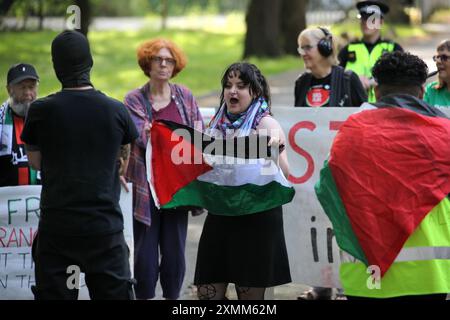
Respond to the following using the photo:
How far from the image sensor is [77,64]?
472cm

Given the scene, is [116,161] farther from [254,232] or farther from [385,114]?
[385,114]

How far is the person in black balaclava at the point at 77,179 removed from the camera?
15.2 ft

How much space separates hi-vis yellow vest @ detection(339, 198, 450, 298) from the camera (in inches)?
176

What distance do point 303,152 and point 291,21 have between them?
21668 mm

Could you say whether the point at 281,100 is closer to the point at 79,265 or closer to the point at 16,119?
the point at 16,119

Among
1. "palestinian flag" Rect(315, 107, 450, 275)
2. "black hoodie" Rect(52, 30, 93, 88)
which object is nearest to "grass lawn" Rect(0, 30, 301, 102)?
"black hoodie" Rect(52, 30, 93, 88)

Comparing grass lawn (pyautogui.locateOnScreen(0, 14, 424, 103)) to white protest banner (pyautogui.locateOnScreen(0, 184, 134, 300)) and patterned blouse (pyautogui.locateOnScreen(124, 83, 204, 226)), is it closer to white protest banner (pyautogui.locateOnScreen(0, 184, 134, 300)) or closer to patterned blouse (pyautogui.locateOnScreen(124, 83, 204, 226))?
patterned blouse (pyautogui.locateOnScreen(124, 83, 204, 226))

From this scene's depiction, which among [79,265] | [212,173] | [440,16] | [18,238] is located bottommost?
[18,238]

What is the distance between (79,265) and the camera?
4.71 metres

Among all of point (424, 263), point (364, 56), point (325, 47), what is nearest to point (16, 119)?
point (325, 47)

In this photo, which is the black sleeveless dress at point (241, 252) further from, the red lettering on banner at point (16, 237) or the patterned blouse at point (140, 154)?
the red lettering on banner at point (16, 237)

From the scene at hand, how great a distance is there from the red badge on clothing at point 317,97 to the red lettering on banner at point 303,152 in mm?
238

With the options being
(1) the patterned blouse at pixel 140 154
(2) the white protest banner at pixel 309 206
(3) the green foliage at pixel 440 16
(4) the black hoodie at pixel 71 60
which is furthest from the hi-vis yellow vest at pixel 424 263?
(3) the green foliage at pixel 440 16
